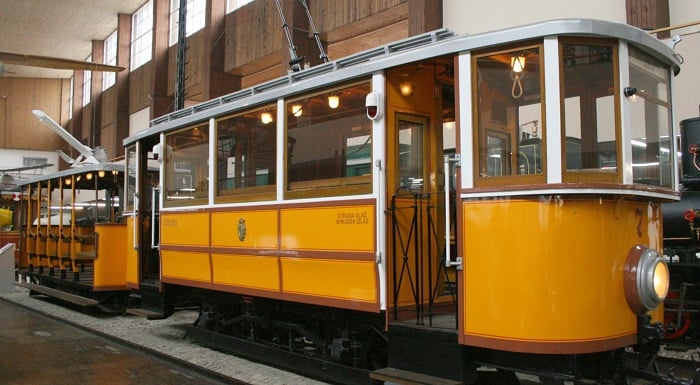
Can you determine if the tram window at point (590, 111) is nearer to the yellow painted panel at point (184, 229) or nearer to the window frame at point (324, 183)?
the window frame at point (324, 183)

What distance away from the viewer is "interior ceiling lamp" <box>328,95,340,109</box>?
5637 mm

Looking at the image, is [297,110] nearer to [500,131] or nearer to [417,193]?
[417,193]

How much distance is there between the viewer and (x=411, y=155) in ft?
17.9

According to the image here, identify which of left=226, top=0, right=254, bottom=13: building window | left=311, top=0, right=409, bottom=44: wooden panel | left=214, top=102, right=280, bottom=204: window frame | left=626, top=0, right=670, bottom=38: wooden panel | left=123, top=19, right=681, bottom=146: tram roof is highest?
left=226, top=0, right=254, bottom=13: building window

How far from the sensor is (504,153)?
14.7 feet

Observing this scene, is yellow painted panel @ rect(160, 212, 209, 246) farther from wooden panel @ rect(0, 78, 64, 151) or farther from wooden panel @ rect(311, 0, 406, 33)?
wooden panel @ rect(0, 78, 64, 151)

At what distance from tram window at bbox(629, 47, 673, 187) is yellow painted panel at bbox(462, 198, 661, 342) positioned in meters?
0.41

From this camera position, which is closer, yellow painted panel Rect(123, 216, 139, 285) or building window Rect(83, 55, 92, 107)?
yellow painted panel Rect(123, 216, 139, 285)

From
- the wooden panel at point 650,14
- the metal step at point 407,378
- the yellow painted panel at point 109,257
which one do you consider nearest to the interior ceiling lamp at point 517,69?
the metal step at point 407,378

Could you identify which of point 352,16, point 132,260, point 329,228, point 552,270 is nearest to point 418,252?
point 329,228

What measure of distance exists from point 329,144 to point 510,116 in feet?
5.91

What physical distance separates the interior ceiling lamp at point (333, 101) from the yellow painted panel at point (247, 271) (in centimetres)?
164

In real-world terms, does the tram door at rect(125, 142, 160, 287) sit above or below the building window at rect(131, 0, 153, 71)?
below

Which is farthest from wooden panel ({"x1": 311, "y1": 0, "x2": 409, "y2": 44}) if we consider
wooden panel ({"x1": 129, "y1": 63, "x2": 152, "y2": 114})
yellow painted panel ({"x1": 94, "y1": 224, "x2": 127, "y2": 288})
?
wooden panel ({"x1": 129, "y1": 63, "x2": 152, "y2": 114})
